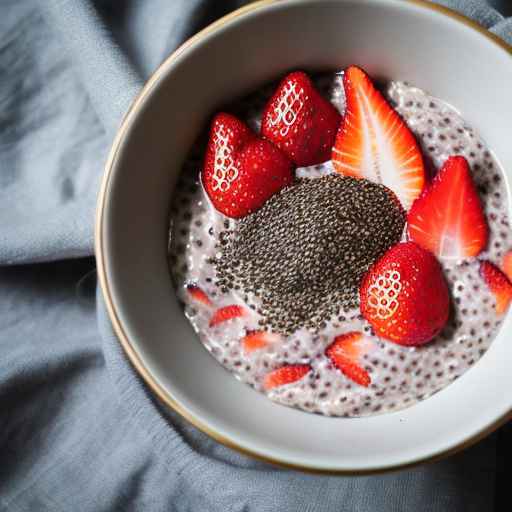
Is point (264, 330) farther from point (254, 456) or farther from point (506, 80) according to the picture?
point (506, 80)

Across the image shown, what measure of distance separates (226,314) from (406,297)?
194mm

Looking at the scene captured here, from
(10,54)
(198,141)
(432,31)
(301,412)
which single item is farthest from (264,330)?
A: (10,54)

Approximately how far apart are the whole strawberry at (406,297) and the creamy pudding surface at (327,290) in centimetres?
2

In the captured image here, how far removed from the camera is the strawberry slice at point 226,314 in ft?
2.53

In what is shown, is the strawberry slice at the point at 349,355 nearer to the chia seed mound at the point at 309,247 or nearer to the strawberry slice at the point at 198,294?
the chia seed mound at the point at 309,247

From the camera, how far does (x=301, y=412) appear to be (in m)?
0.76

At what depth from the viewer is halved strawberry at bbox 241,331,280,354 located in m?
0.76

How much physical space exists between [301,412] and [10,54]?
1.97 ft

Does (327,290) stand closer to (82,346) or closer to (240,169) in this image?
(240,169)

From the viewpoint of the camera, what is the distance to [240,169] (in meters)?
0.75

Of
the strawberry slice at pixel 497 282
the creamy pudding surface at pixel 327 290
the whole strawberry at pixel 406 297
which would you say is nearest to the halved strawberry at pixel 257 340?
the creamy pudding surface at pixel 327 290

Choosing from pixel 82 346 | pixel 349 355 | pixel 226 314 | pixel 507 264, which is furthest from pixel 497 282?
pixel 82 346

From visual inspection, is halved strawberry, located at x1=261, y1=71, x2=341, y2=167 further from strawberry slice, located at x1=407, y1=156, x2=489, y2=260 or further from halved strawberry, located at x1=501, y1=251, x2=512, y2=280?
halved strawberry, located at x1=501, y1=251, x2=512, y2=280

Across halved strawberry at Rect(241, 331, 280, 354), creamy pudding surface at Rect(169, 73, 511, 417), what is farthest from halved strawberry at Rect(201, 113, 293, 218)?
halved strawberry at Rect(241, 331, 280, 354)
